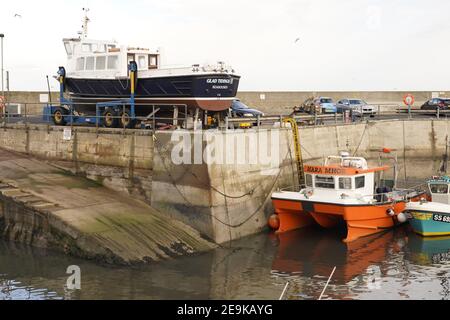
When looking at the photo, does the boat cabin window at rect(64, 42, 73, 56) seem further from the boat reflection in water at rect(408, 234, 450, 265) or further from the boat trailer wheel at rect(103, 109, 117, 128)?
the boat reflection in water at rect(408, 234, 450, 265)

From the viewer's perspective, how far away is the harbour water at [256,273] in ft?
53.7

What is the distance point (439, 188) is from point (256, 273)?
10.2 meters

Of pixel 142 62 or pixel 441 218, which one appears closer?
pixel 441 218

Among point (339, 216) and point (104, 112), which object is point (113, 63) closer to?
point (104, 112)

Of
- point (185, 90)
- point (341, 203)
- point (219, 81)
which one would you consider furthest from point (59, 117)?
point (341, 203)

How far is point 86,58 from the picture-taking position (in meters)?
26.6

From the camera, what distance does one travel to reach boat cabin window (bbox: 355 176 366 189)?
23.2m

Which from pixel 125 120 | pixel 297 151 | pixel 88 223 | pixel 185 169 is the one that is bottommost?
pixel 88 223

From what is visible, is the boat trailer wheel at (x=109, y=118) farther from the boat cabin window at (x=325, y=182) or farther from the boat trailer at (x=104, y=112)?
the boat cabin window at (x=325, y=182)

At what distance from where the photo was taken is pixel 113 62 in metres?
25.5

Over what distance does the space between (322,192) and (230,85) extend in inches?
214

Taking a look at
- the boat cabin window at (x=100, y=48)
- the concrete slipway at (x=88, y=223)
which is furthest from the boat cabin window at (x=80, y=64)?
the concrete slipway at (x=88, y=223)

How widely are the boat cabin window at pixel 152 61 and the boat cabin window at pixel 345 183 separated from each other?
30.0 ft

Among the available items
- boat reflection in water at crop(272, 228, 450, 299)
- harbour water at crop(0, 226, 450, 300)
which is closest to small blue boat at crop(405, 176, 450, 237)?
boat reflection in water at crop(272, 228, 450, 299)
